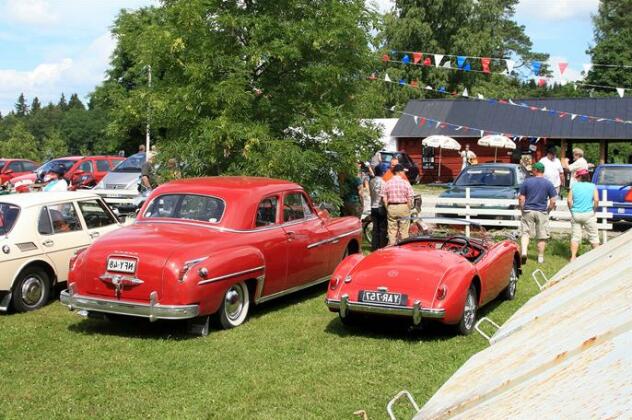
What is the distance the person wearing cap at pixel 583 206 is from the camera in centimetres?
1165

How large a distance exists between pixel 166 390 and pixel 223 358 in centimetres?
100

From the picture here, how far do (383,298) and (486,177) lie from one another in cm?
1001

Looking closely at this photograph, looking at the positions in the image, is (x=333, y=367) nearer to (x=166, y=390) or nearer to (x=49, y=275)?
(x=166, y=390)

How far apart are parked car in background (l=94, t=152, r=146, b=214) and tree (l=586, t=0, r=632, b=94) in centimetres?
4471

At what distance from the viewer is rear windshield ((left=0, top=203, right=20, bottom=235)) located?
880 cm

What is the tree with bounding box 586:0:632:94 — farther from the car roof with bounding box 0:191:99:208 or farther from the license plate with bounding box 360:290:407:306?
the license plate with bounding box 360:290:407:306

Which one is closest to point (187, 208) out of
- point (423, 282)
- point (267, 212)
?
point (267, 212)

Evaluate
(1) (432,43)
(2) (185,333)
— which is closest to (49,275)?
(2) (185,333)

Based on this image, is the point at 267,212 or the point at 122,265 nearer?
the point at 122,265

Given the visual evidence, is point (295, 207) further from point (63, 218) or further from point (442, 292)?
point (63, 218)

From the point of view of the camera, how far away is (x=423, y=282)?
7.14 meters

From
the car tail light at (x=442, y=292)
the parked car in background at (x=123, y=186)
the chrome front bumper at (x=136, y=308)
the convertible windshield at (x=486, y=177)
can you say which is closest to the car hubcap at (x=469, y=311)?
the car tail light at (x=442, y=292)

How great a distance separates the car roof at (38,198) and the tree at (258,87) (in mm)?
2518

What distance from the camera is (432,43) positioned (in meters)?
47.6
